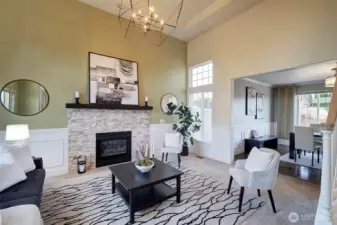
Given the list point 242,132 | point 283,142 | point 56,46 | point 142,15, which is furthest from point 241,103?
point 56,46

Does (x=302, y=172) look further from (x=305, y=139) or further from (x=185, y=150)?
(x=185, y=150)

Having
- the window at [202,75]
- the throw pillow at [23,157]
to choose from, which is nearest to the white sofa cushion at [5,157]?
the throw pillow at [23,157]

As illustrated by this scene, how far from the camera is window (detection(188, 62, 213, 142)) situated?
16.8 ft

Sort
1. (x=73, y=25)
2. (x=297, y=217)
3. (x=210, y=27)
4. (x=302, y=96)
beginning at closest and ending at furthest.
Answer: (x=297, y=217) → (x=73, y=25) → (x=210, y=27) → (x=302, y=96)

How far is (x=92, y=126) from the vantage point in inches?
159

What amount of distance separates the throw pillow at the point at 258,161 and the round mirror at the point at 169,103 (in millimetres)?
2917

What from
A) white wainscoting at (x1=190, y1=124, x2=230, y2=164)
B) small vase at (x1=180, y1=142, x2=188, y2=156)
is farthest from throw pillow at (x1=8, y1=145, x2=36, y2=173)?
white wainscoting at (x1=190, y1=124, x2=230, y2=164)

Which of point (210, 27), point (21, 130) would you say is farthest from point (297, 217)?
point (210, 27)

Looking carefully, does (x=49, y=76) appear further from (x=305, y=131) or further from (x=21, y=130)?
(x=305, y=131)

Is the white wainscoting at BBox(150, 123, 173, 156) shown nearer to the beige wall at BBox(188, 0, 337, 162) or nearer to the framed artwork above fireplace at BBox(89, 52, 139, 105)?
the framed artwork above fireplace at BBox(89, 52, 139, 105)

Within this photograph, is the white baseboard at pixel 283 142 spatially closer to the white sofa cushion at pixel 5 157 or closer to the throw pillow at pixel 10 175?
the throw pillow at pixel 10 175

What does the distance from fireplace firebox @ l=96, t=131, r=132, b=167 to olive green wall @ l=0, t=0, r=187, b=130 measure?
3.22 feet

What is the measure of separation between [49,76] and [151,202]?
3.34m

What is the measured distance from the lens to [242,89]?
223 inches
